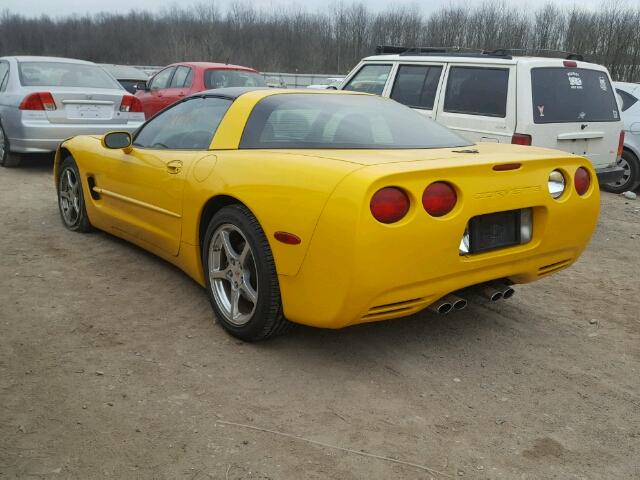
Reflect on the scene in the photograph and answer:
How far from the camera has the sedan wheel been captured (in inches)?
135

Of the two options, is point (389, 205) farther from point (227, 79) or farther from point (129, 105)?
point (227, 79)

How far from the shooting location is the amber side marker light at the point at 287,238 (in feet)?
9.72

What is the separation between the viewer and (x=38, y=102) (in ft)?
26.2

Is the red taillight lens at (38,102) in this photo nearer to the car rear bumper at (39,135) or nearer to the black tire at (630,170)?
the car rear bumper at (39,135)

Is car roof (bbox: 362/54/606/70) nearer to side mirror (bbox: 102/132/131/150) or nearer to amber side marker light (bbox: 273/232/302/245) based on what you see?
side mirror (bbox: 102/132/131/150)

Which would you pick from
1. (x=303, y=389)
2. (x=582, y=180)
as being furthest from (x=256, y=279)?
(x=582, y=180)

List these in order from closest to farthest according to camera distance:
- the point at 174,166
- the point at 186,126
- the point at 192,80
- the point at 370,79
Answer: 1. the point at 174,166
2. the point at 186,126
3. the point at 370,79
4. the point at 192,80

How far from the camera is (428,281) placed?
3000mm

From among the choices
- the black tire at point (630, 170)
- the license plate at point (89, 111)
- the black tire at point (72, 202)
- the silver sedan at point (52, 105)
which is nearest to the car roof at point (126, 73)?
the silver sedan at point (52, 105)

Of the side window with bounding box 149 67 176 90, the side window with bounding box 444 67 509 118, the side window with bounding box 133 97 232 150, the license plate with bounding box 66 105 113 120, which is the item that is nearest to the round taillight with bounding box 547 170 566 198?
the side window with bounding box 133 97 232 150

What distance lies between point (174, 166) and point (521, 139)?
11.4 feet

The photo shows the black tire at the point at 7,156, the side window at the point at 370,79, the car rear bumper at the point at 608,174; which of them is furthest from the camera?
the black tire at the point at 7,156

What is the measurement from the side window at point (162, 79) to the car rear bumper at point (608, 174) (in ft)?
25.0

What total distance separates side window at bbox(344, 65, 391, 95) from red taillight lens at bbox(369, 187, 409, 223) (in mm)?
4938
